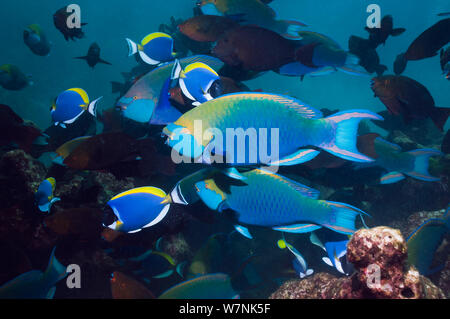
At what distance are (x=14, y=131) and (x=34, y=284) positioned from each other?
6.31 ft

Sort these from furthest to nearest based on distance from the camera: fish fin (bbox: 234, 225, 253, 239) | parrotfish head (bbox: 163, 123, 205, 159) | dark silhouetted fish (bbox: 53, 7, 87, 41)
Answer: dark silhouetted fish (bbox: 53, 7, 87, 41) → fish fin (bbox: 234, 225, 253, 239) → parrotfish head (bbox: 163, 123, 205, 159)

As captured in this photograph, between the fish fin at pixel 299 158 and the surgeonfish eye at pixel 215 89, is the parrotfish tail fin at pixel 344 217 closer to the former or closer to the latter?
the fish fin at pixel 299 158

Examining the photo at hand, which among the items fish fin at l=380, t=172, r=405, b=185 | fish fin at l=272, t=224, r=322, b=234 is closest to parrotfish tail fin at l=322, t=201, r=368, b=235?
fish fin at l=272, t=224, r=322, b=234

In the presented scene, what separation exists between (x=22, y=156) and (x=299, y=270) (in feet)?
10.6

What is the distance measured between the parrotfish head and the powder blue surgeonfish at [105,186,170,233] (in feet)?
1.69

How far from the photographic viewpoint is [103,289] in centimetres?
243

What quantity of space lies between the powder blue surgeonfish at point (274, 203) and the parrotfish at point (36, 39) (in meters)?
7.41

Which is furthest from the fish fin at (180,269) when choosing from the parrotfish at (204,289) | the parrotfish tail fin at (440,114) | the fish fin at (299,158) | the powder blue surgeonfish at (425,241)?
the parrotfish tail fin at (440,114)

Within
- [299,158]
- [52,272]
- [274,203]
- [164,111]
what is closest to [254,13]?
[164,111]

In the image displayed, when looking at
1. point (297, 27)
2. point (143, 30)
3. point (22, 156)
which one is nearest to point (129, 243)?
point (22, 156)

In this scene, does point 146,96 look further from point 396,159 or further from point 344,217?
point 396,159

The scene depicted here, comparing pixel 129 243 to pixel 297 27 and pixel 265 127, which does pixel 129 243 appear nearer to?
pixel 265 127

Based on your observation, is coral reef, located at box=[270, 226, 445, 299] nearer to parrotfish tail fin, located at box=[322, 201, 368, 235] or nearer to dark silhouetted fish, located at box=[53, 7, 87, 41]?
parrotfish tail fin, located at box=[322, 201, 368, 235]

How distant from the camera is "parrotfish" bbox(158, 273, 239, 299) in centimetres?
180
